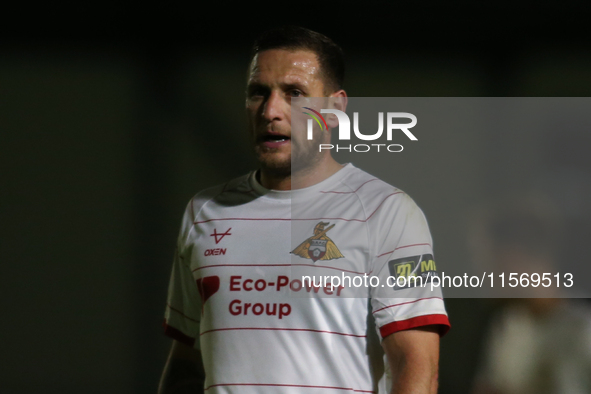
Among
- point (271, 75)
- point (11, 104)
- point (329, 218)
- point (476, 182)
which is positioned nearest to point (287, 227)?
point (329, 218)

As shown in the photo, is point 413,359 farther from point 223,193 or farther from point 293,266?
point 223,193

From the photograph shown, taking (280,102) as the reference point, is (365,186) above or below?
below

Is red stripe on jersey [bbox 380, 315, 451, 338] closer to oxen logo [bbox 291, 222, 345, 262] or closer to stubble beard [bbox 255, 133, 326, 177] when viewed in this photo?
oxen logo [bbox 291, 222, 345, 262]

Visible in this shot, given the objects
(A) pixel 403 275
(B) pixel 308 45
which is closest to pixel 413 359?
(A) pixel 403 275

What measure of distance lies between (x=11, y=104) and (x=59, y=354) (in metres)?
1.01

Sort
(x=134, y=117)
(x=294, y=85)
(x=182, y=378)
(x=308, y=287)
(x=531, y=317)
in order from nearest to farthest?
1. (x=308, y=287)
2. (x=294, y=85)
3. (x=182, y=378)
4. (x=531, y=317)
5. (x=134, y=117)

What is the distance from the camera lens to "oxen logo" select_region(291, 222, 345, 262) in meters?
1.33

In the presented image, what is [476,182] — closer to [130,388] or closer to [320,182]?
[320,182]

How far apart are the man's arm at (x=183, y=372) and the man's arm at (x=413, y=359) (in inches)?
21.2

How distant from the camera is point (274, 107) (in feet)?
4.51

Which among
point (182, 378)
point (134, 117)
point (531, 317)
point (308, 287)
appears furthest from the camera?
point (134, 117)

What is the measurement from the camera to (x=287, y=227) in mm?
1389

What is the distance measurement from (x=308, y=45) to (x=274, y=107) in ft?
0.63

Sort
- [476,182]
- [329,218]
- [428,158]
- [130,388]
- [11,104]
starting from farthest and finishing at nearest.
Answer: [11,104] → [130,388] → [476,182] → [428,158] → [329,218]
